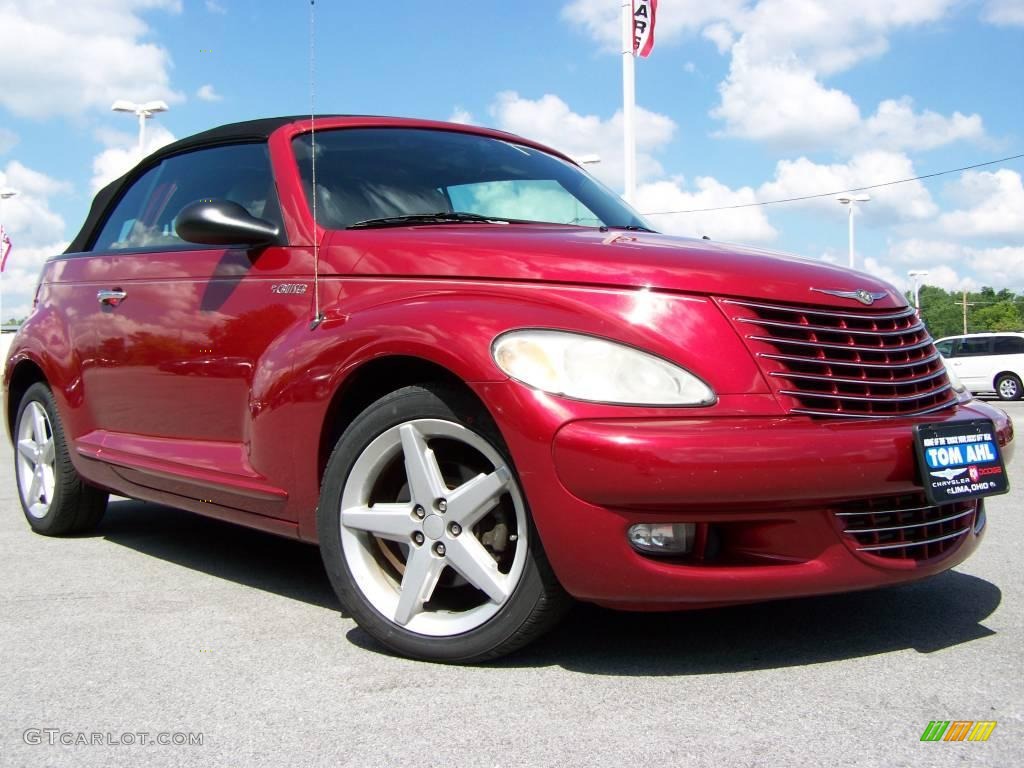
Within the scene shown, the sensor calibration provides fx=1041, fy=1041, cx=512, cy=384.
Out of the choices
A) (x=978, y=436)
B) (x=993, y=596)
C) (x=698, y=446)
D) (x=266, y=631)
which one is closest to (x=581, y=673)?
(x=698, y=446)

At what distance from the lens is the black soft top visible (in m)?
3.98

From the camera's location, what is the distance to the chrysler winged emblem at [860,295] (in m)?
2.74

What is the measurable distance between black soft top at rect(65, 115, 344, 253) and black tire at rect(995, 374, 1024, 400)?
70.9 ft

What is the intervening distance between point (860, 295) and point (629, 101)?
1497cm

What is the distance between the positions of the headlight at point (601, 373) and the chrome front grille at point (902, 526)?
50cm

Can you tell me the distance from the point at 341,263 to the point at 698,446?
136 centimetres

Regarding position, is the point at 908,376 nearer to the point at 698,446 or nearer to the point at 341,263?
the point at 698,446

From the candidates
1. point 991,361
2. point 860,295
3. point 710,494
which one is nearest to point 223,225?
point 710,494

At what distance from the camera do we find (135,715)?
2.45 meters

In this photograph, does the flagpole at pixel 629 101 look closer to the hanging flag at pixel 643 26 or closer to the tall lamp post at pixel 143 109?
the hanging flag at pixel 643 26

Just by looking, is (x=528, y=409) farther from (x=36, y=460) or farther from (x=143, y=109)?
(x=143, y=109)

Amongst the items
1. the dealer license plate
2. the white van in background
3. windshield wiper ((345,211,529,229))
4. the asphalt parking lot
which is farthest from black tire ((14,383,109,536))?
the white van in background

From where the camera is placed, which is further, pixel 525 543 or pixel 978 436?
A: pixel 978 436

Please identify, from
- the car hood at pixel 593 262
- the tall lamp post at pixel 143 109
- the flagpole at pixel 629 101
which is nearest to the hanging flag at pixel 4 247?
the tall lamp post at pixel 143 109
